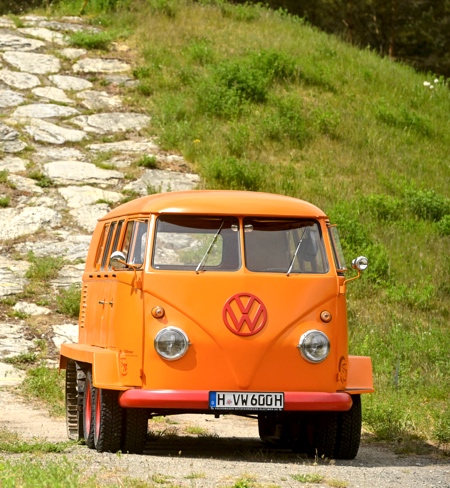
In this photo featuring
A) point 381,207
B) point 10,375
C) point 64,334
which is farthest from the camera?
point 381,207

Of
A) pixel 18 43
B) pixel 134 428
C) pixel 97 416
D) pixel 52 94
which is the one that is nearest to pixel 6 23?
pixel 18 43

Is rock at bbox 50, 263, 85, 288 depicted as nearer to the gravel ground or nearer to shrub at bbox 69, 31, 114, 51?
the gravel ground

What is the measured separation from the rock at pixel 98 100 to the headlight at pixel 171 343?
14938mm

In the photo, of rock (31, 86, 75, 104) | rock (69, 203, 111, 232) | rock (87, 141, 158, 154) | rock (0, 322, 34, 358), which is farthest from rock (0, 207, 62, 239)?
rock (31, 86, 75, 104)

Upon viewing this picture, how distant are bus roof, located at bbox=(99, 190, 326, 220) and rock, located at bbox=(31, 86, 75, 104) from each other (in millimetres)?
14240

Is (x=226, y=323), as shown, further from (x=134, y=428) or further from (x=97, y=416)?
(x=97, y=416)

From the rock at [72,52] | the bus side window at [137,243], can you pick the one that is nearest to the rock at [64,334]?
the bus side window at [137,243]

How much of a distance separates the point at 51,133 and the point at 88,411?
42.1 feet

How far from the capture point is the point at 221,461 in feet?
28.3

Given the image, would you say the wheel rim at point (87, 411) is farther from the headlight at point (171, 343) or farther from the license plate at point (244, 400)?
the license plate at point (244, 400)

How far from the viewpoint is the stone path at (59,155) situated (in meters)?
17.8

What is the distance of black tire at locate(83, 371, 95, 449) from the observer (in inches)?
376

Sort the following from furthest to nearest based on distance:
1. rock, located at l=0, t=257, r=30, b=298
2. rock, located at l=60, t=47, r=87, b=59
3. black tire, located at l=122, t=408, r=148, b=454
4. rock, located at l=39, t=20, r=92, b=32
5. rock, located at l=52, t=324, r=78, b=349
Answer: rock, located at l=39, t=20, r=92, b=32, rock, located at l=60, t=47, r=87, b=59, rock, located at l=0, t=257, r=30, b=298, rock, located at l=52, t=324, r=78, b=349, black tire, located at l=122, t=408, r=148, b=454

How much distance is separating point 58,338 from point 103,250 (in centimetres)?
490
